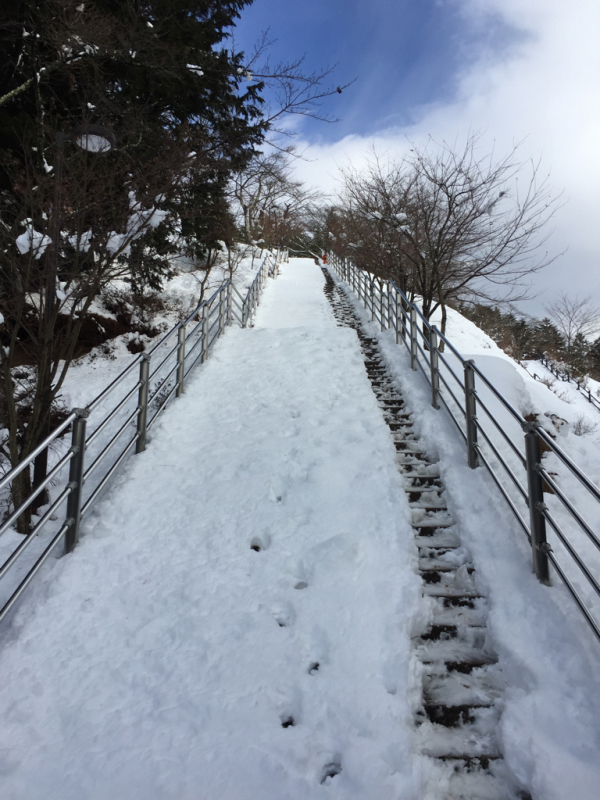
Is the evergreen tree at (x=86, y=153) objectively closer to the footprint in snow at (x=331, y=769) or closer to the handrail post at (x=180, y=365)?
the handrail post at (x=180, y=365)

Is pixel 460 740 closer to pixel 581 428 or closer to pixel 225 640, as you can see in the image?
pixel 225 640

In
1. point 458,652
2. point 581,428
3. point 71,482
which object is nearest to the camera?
point 458,652

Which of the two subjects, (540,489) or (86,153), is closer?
(540,489)

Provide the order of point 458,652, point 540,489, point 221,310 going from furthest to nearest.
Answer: point 221,310 → point 540,489 → point 458,652

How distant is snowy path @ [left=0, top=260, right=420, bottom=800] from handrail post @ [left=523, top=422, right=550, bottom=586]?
754 mm

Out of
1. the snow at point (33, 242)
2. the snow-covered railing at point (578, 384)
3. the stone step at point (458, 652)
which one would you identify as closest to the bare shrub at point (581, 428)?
the stone step at point (458, 652)

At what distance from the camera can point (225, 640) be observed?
214cm

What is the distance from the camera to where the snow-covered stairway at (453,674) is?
159cm

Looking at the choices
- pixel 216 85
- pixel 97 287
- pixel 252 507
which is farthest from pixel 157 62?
pixel 252 507

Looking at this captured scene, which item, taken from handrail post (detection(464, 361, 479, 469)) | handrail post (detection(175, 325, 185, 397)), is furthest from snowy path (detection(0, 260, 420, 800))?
handrail post (detection(175, 325, 185, 397))

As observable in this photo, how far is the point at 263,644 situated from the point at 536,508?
1824mm

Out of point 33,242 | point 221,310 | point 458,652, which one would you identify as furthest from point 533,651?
point 221,310

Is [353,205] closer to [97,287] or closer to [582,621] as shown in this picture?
[97,287]

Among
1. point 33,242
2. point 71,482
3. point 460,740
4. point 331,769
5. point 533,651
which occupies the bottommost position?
point 331,769
